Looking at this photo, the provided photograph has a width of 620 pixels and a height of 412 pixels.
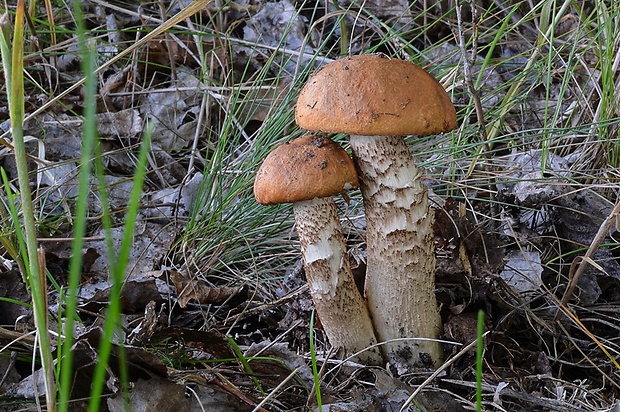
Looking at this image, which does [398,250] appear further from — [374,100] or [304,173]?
[374,100]

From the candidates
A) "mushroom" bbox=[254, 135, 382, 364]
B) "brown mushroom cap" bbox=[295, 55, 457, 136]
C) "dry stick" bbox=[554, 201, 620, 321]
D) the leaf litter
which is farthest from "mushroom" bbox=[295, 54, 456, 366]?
"dry stick" bbox=[554, 201, 620, 321]

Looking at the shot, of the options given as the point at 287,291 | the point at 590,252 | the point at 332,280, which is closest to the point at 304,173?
the point at 332,280

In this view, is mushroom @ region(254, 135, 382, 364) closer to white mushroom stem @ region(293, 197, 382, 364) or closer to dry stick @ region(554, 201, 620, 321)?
white mushroom stem @ region(293, 197, 382, 364)

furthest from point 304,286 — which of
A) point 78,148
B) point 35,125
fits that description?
point 35,125

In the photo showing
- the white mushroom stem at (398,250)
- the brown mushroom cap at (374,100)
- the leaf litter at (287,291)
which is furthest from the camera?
the white mushroom stem at (398,250)

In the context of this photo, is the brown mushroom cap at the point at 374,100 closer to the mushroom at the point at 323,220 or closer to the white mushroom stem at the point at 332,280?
the mushroom at the point at 323,220

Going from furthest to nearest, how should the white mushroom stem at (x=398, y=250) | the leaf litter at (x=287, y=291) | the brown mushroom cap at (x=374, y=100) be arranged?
the white mushroom stem at (x=398, y=250) → the leaf litter at (x=287, y=291) → the brown mushroom cap at (x=374, y=100)

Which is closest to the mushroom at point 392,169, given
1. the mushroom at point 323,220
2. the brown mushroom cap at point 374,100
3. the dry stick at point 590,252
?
the brown mushroom cap at point 374,100
